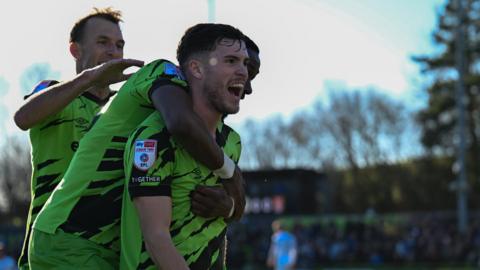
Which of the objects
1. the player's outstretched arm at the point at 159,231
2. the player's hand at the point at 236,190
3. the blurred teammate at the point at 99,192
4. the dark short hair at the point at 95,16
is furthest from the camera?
the dark short hair at the point at 95,16

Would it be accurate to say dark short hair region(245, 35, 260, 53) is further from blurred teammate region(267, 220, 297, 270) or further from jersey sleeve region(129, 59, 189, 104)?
blurred teammate region(267, 220, 297, 270)

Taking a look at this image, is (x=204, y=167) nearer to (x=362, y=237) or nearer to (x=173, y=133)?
(x=173, y=133)

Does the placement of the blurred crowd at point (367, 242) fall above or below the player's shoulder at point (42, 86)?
below

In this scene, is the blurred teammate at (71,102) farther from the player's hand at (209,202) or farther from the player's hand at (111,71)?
the player's hand at (209,202)

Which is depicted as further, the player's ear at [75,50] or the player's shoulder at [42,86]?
the player's ear at [75,50]

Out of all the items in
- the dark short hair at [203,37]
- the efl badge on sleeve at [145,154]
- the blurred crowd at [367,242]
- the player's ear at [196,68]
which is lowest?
the blurred crowd at [367,242]

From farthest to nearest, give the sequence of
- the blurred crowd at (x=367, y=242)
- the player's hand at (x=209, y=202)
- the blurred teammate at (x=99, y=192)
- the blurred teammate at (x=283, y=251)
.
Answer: the blurred crowd at (x=367, y=242) < the blurred teammate at (x=283, y=251) < the blurred teammate at (x=99, y=192) < the player's hand at (x=209, y=202)

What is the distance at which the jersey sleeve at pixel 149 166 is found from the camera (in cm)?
347

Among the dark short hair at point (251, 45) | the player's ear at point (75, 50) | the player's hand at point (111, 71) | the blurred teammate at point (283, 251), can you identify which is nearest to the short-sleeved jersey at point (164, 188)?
the player's hand at point (111, 71)

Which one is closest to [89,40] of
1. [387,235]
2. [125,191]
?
[125,191]

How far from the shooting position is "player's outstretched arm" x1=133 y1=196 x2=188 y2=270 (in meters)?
3.40

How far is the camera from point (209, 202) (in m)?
3.67

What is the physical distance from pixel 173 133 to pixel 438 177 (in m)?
55.2

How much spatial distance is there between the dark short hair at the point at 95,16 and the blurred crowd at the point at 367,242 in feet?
93.9
